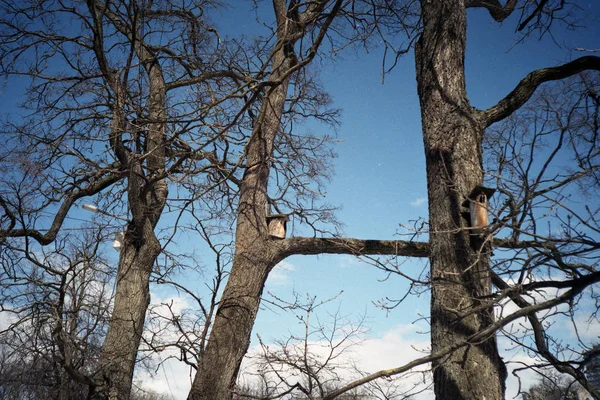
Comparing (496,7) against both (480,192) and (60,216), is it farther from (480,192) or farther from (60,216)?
(60,216)

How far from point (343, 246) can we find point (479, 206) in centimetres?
209

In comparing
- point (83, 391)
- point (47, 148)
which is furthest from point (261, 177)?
point (83, 391)

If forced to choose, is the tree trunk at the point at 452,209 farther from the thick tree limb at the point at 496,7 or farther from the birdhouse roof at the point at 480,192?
the thick tree limb at the point at 496,7

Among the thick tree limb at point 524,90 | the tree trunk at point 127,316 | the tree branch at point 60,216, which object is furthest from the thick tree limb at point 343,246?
the tree branch at point 60,216

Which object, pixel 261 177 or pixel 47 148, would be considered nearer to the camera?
pixel 261 177

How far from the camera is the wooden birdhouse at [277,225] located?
539 cm

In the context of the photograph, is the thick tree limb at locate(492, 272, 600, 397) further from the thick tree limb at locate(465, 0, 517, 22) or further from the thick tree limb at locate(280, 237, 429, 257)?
the thick tree limb at locate(465, 0, 517, 22)

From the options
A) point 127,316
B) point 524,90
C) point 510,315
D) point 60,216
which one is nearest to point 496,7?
point 524,90

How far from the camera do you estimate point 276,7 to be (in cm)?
678

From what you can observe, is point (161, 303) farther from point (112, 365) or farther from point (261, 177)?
point (261, 177)

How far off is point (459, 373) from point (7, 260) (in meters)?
5.76

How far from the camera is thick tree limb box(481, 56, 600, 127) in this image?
383 centimetres

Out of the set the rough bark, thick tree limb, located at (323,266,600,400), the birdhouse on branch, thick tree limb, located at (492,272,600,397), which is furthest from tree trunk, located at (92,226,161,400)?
thick tree limb, located at (492,272,600,397)

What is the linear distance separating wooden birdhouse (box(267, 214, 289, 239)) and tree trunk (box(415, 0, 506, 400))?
2056 mm
